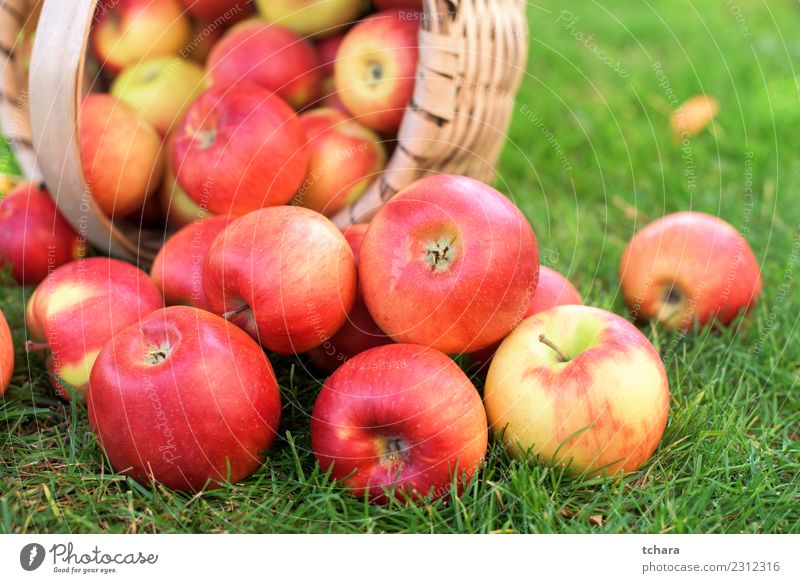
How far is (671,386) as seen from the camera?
205 cm

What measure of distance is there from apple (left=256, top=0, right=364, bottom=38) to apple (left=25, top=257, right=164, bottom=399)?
1.01 meters

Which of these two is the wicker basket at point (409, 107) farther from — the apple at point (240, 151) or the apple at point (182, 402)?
the apple at point (182, 402)

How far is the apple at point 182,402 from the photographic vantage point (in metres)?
1.56

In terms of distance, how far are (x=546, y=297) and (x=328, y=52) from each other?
1156 mm

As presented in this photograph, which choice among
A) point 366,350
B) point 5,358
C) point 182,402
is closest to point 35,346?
point 5,358

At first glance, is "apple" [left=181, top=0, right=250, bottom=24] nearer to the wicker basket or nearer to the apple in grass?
the wicker basket

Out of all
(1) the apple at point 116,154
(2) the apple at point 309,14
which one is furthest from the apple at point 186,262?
(2) the apple at point 309,14

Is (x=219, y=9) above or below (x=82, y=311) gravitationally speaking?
above

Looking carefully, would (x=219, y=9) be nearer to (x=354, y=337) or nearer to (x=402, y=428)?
(x=354, y=337)

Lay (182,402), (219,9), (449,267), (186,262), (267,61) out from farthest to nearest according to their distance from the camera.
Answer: (219,9), (267,61), (186,262), (449,267), (182,402)

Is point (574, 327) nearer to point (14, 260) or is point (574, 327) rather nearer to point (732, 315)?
point (732, 315)

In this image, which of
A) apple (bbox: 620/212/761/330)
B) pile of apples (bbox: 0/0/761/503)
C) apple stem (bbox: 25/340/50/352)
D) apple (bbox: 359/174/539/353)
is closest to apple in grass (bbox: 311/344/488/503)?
pile of apples (bbox: 0/0/761/503)

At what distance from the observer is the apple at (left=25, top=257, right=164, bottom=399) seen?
187 cm
